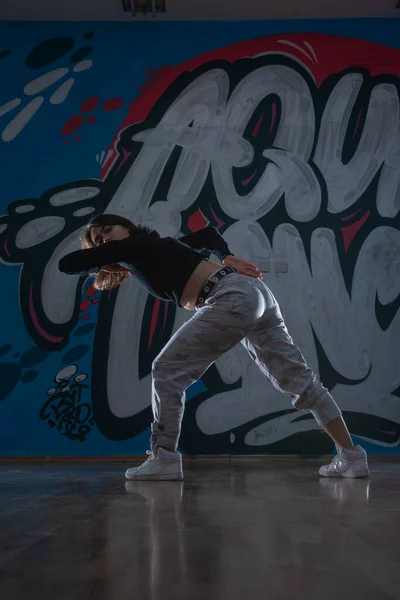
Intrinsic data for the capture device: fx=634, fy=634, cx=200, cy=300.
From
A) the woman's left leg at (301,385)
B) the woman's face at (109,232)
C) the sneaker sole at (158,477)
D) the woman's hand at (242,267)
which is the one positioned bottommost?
the sneaker sole at (158,477)

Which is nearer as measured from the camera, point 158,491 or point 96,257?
point 158,491

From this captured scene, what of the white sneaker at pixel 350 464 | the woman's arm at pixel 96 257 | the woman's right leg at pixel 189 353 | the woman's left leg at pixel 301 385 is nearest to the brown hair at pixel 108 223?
the woman's arm at pixel 96 257

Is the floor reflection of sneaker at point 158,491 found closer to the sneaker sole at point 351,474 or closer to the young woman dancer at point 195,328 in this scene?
the young woman dancer at point 195,328

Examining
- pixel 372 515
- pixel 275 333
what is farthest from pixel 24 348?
pixel 372 515

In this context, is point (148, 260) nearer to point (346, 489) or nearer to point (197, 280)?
point (197, 280)

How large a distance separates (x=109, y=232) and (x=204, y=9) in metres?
2.63

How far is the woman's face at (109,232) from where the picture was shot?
2.86 meters

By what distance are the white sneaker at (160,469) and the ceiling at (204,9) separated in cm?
341

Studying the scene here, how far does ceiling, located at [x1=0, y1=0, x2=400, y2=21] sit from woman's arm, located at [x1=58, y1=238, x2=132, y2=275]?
277 centimetres

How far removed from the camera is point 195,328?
2590 millimetres

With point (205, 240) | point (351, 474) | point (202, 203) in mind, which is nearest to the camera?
point (351, 474)

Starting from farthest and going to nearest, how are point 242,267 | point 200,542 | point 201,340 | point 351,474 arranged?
point 351,474
point 242,267
point 201,340
point 200,542

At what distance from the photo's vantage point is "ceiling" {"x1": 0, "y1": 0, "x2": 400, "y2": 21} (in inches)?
182

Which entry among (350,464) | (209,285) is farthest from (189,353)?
(350,464)
